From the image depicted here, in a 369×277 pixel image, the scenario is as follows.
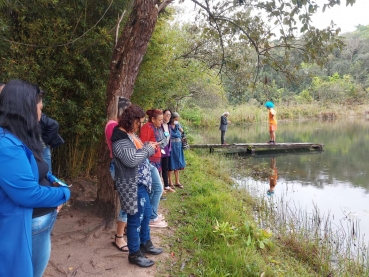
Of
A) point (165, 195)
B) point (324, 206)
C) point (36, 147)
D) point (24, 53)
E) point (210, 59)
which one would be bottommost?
point (324, 206)

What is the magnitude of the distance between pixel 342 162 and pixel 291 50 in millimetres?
7459

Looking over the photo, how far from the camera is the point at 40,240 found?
5.20ft

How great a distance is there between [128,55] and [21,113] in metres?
2.04

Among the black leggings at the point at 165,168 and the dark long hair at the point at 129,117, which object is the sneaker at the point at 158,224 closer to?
the black leggings at the point at 165,168

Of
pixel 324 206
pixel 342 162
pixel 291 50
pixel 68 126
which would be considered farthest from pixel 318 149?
pixel 68 126

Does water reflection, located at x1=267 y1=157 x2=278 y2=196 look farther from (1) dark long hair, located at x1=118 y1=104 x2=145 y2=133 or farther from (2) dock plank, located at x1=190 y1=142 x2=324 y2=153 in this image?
(1) dark long hair, located at x1=118 y1=104 x2=145 y2=133

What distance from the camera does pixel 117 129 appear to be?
8.33 ft

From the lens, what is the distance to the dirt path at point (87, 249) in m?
2.72

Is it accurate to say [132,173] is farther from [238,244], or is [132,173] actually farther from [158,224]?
[238,244]

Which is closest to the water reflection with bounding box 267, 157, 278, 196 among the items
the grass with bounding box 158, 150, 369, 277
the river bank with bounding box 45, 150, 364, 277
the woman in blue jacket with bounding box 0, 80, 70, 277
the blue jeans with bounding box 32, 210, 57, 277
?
the grass with bounding box 158, 150, 369, 277

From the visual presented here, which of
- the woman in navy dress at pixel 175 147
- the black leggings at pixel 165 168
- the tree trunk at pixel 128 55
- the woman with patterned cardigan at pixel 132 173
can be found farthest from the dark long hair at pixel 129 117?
the woman in navy dress at pixel 175 147

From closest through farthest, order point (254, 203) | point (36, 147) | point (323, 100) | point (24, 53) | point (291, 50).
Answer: point (36, 147) < point (24, 53) < point (291, 50) < point (254, 203) < point (323, 100)

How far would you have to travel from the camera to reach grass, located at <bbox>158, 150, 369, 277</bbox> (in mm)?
2926

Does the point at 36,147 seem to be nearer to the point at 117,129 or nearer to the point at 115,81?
the point at 117,129
